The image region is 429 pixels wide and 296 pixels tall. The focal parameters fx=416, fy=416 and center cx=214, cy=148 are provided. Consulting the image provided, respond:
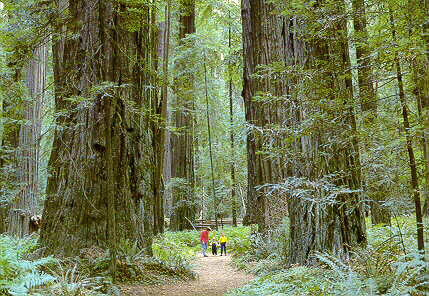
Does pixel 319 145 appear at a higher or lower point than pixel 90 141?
lower

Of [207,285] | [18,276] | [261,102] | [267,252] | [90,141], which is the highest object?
[261,102]

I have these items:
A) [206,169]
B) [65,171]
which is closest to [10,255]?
[65,171]

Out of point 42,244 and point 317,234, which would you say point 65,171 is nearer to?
point 42,244

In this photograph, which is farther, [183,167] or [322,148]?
[183,167]

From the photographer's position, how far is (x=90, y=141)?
685 centimetres

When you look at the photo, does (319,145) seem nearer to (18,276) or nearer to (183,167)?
(18,276)

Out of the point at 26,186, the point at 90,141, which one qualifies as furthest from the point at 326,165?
the point at 26,186

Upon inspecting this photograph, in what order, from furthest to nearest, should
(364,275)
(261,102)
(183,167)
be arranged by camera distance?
1. (183,167)
2. (261,102)
3. (364,275)

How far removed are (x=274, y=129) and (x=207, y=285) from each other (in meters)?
4.02

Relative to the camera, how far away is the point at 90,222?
262 inches

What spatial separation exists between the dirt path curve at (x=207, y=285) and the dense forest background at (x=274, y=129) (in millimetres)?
715

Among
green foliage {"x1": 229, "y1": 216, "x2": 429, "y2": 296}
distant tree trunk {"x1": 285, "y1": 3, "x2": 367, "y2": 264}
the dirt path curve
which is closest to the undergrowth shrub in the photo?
the dirt path curve

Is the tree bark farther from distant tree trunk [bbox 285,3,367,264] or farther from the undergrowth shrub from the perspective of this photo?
the undergrowth shrub

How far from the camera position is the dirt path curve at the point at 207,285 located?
6531mm
